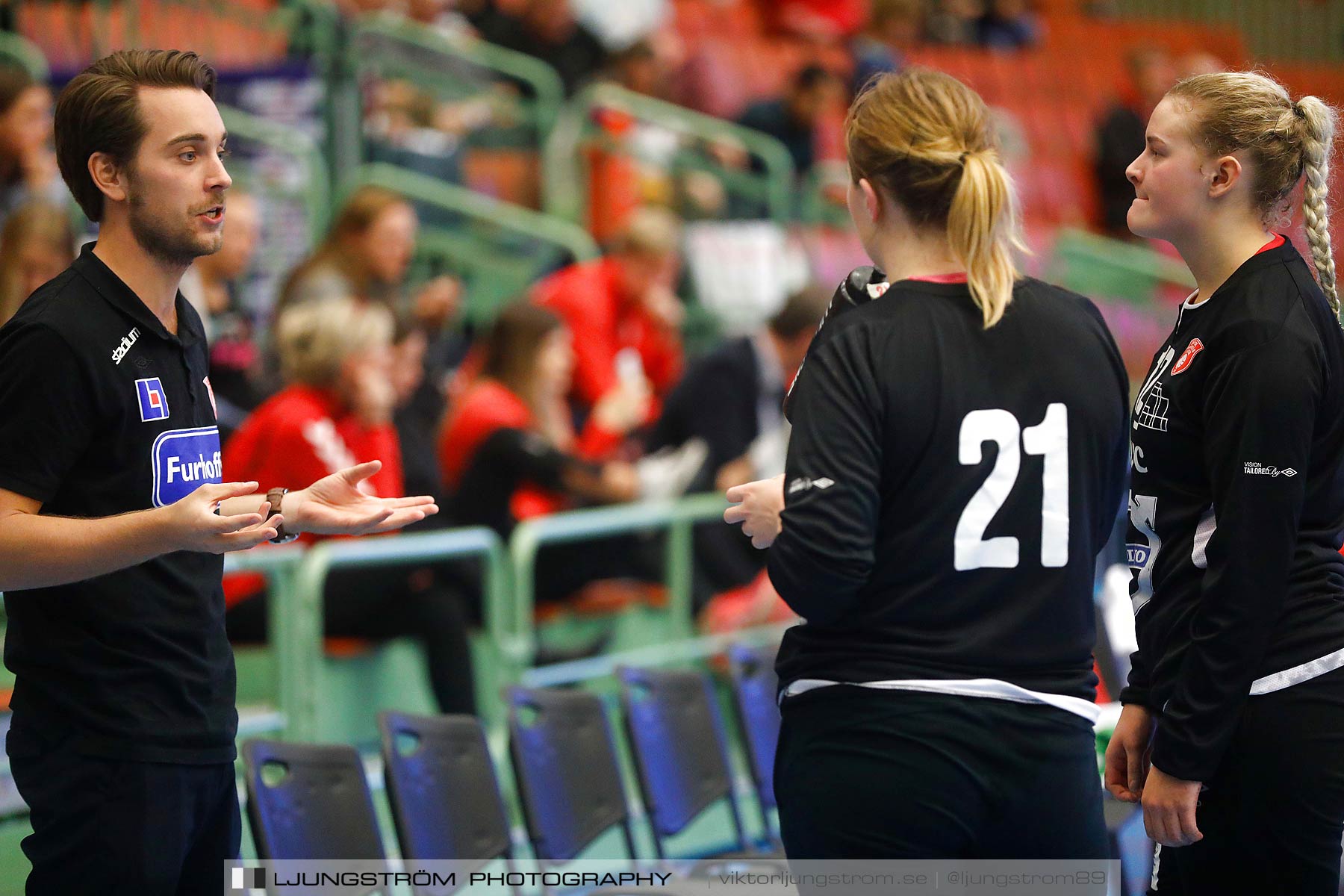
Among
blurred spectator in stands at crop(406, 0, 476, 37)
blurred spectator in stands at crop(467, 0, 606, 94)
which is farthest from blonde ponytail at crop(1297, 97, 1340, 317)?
blurred spectator in stands at crop(467, 0, 606, 94)

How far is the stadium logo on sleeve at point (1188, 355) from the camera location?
6.96ft

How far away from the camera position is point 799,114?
8.35 m

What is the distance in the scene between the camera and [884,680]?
1.90 meters

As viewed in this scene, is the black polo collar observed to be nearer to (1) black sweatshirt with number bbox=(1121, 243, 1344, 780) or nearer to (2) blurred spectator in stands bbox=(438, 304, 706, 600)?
(1) black sweatshirt with number bbox=(1121, 243, 1344, 780)

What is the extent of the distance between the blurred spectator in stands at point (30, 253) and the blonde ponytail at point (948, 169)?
307cm

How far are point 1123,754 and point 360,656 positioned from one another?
2644 millimetres

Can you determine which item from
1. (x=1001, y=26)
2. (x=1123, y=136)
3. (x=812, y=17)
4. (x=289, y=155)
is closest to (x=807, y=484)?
(x=289, y=155)

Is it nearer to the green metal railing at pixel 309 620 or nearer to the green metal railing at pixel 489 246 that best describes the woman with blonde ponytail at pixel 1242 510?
the green metal railing at pixel 309 620

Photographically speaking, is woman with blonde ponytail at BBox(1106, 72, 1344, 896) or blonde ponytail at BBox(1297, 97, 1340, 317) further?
blonde ponytail at BBox(1297, 97, 1340, 317)

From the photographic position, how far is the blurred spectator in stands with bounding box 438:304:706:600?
4.94m

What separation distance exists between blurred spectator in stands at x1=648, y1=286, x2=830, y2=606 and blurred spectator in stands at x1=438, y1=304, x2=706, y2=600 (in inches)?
15.6

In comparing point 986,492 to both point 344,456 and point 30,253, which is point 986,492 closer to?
point 344,456

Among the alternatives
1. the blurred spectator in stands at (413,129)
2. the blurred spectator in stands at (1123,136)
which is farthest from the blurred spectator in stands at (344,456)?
the blurred spectator in stands at (1123,136)

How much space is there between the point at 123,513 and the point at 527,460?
280cm
